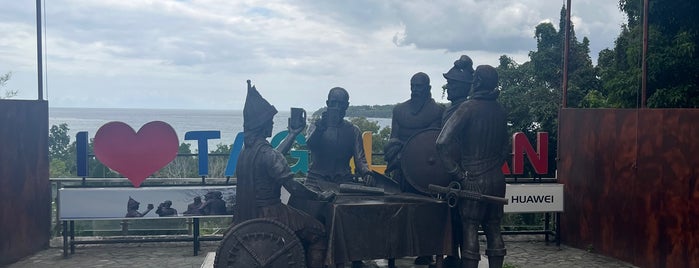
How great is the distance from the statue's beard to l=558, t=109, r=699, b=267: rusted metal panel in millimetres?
3755

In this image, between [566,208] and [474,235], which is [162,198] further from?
[566,208]

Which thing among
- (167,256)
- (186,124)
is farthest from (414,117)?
(186,124)

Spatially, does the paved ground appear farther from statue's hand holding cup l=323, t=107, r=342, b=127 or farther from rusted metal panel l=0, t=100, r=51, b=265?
statue's hand holding cup l=323, t=107, r=342, b=127

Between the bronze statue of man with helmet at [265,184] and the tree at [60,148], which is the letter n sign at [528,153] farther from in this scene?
the tree at [60,148]

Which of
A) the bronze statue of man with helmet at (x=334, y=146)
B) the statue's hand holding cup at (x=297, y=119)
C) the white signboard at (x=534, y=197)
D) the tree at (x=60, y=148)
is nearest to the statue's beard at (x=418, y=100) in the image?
the bronze statue of man with helmet at (x=334, y=146)

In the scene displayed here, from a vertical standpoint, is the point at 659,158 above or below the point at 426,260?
above

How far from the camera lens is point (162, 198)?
32.3ft

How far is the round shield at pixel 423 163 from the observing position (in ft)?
21.0

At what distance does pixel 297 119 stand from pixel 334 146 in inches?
29.2

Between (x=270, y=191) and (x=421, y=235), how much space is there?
1451 mm

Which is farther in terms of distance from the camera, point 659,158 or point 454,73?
point 659,158

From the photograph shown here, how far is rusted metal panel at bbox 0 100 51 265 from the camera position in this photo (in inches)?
376

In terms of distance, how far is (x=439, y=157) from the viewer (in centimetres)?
620

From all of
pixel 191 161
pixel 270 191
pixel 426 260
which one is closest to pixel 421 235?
pixel 426 260
